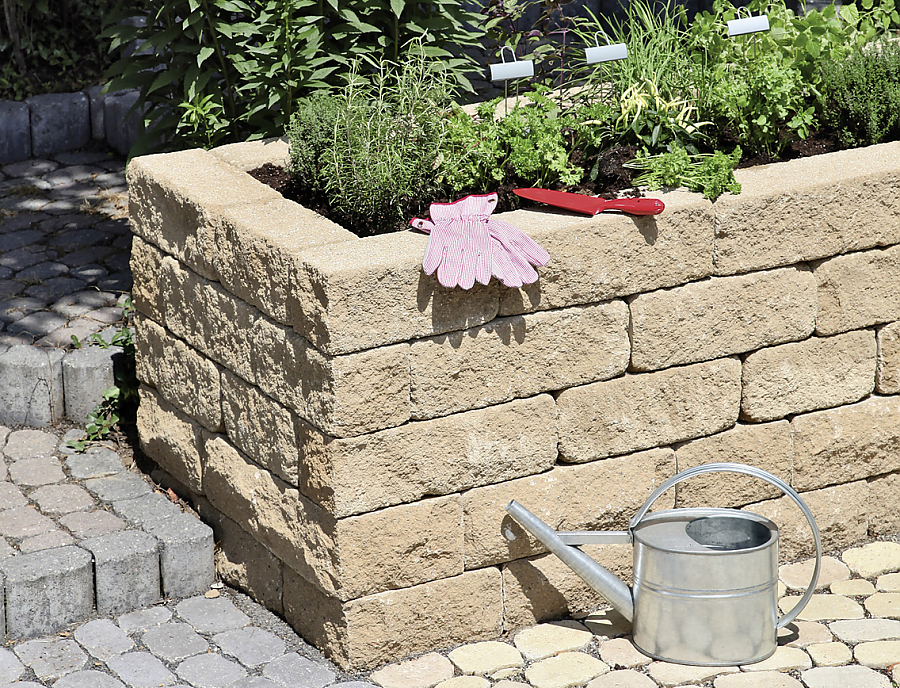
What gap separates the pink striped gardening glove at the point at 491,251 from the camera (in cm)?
338

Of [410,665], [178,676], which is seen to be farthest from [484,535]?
[178,676]

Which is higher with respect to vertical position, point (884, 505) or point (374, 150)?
point (374, 150)

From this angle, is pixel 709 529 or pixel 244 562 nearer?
pixel 709 529

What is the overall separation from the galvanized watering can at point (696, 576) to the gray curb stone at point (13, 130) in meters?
4.66

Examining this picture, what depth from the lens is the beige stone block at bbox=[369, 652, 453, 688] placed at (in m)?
3.60

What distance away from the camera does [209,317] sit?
3.97 m

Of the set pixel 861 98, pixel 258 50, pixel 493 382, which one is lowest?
pixel 493 382

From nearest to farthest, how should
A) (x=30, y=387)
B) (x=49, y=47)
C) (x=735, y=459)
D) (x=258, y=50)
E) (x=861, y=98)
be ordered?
(x=735, y=459) < (x=861, y=98) < (x=258, y=50) < (x=30, y=387) < (x=49, y=47)

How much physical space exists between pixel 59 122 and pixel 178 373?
350cm

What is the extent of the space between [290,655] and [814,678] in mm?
1621

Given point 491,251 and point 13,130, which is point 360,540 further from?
point 13,130

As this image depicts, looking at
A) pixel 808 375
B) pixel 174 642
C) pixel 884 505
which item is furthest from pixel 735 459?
pixel 174 642

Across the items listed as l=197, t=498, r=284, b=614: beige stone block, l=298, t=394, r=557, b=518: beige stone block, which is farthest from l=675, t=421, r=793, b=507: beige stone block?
l=197, t=498, r=284, b=614: beige stone block

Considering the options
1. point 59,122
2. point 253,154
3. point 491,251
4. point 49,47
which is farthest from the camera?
point 49,47
